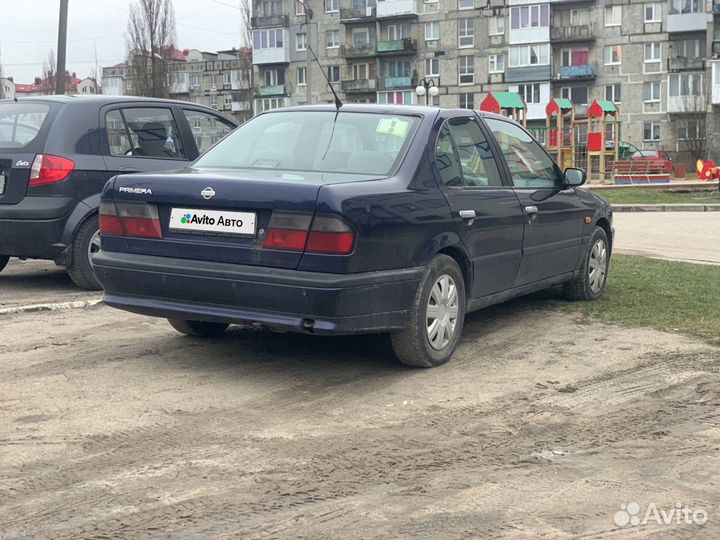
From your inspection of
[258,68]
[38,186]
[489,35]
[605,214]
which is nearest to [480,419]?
[605,214]

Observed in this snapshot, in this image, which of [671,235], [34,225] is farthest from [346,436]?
[671,235]

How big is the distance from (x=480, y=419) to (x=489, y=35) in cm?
7305

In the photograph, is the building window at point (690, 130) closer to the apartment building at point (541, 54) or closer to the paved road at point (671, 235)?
the apartment building at point (541, 54)

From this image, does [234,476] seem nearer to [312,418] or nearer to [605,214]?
[312,418]

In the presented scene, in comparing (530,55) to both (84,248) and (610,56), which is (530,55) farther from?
(84,248)

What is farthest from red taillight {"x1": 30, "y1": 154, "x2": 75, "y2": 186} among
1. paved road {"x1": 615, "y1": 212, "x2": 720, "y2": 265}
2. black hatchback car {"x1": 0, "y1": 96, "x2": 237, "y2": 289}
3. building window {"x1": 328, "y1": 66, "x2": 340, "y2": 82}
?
building window {"x1": 328, "y1": 66, "x2": 340, "y2": 82}

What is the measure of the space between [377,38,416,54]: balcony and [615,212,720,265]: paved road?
56.8 m

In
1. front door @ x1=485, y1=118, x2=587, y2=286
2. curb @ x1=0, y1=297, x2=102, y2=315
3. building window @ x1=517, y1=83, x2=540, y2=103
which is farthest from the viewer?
building window @ x1=517, y1=83, x2=540, y2=103

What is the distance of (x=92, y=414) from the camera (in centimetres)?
493

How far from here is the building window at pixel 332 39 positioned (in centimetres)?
8206

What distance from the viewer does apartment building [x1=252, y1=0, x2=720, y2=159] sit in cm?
6906

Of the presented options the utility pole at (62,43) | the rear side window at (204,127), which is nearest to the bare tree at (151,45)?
the utility pole at (62,43)

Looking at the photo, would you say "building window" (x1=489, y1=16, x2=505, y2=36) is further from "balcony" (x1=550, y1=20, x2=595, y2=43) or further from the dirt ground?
the dirt ground

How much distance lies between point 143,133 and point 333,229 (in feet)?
15.7
